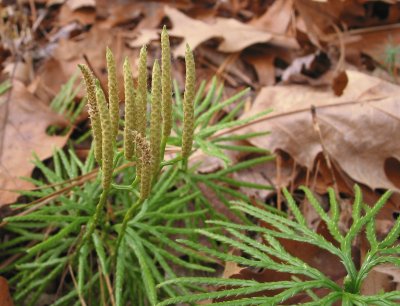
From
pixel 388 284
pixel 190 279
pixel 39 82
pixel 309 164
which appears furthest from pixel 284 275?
pixel 39 82

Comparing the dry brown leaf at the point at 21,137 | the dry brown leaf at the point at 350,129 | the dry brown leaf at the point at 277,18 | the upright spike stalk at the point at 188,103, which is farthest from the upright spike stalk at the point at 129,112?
the dry brown leaf at the point at 277,18

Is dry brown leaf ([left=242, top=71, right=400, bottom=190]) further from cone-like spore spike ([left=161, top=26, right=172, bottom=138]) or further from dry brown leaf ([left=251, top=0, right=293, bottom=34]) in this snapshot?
cone-like spore spike ([left=161, top=26, right=172, bottom=138])

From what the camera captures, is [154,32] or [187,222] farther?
[154,32]

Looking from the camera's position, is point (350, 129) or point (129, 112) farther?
point (350, 129)

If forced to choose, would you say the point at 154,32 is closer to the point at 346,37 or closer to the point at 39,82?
the point at 39,82

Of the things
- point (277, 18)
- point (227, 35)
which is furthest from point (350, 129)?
point (277, 18)

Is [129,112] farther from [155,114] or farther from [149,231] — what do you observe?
[149,231]
